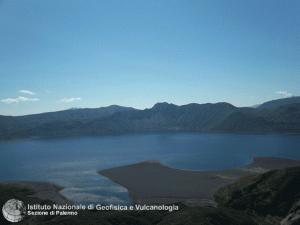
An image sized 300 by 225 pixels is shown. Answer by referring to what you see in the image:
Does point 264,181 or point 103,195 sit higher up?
point 264,181

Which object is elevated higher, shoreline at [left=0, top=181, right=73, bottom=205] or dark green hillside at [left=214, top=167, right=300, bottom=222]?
dark green hillside at [left=214, top=167, right=300, bottom=222]

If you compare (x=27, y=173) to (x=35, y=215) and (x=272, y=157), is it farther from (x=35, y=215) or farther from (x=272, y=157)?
(x=272, y=157)

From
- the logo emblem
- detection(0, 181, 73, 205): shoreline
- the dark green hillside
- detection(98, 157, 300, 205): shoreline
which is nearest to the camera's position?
the logo emblem

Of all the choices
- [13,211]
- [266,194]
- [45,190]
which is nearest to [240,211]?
[266,194]

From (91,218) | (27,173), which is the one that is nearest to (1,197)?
(91,218)

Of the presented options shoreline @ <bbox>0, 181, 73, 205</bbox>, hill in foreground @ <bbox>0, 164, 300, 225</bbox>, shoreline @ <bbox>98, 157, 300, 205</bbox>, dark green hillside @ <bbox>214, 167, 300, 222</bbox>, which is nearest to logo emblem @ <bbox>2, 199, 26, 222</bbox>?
hill in foreground @ <bbox>0, 164, 300, 225</bbox>

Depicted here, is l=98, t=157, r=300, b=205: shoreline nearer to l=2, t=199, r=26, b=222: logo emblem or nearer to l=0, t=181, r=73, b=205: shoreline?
l=0, t=181, r=73, b=205: shoreline

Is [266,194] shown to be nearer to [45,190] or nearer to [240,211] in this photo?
[240,211]

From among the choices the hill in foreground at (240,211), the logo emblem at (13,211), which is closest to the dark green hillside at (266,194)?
the hill in foreground at (240,211)
